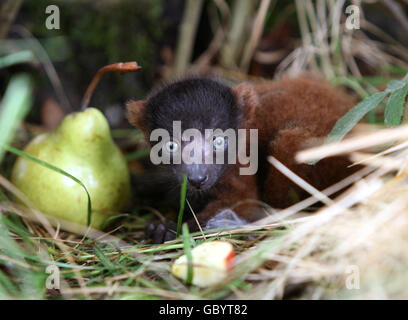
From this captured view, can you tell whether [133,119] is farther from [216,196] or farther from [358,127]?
[358,127]

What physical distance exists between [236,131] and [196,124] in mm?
375

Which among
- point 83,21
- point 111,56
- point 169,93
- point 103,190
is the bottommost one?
point 103,190

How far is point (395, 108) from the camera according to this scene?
258 cm

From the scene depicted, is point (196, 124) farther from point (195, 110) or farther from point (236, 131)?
point (236, 131)

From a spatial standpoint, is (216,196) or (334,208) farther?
(216,196)

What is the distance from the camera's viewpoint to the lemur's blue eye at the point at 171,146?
127 inches

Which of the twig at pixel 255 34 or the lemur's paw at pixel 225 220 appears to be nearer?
the lemur's paw at pixel 225 220

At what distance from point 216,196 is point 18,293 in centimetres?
166

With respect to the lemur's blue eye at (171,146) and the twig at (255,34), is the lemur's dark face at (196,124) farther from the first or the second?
the twig at (255,34)

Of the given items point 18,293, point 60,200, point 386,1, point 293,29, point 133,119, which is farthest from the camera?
point 293,29

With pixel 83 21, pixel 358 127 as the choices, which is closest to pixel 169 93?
pixel 358 127

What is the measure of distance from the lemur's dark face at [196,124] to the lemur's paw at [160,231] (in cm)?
33

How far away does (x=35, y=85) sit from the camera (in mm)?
4812

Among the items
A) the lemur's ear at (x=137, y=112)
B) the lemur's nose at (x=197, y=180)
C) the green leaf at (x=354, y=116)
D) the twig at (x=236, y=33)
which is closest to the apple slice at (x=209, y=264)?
the lemur's nose at (x=197, y=180)
